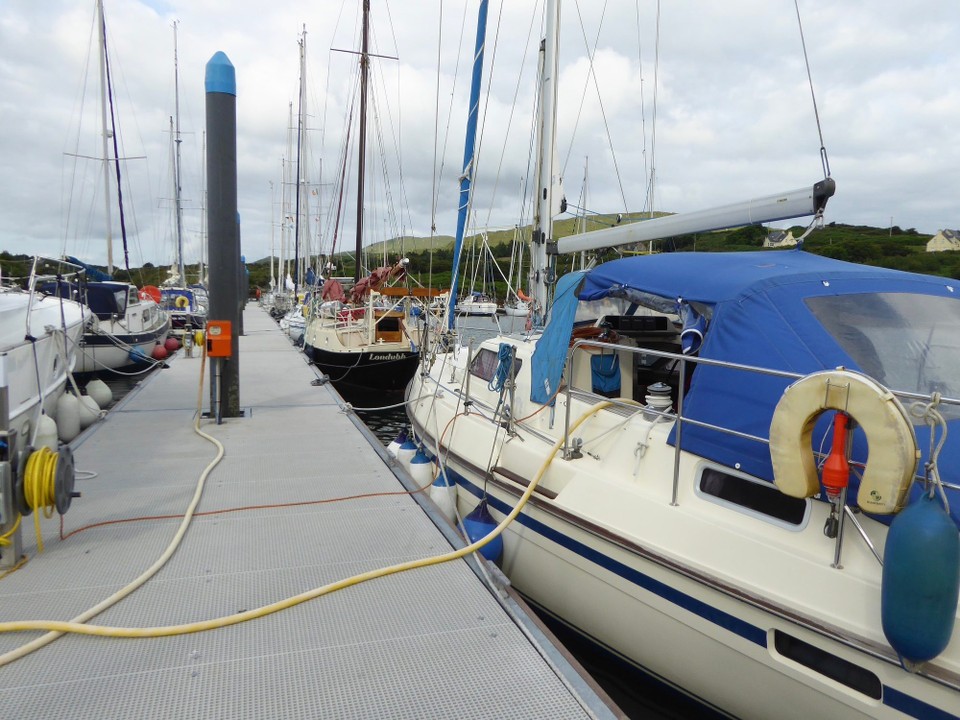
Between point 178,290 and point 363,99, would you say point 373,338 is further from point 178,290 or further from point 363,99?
point 178,290

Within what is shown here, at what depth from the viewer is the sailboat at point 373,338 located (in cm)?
1421

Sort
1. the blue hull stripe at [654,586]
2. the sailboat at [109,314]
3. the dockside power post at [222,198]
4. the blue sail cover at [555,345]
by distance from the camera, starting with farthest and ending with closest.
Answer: the sailboat at [109,314] → the dockside power post at [222,198] → the blue sail cover at [555,345] → the blue hull stripe at [654,586]

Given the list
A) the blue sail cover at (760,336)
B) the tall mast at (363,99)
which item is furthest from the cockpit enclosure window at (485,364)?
the tall mast at (363,99)

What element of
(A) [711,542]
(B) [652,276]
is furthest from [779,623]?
(B) [652,276]

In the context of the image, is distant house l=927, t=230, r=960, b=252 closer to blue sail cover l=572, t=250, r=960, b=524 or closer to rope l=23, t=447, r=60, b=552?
blue sail cover l=572, t=250, r=960, b=524

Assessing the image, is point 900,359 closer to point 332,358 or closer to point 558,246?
point 558,246

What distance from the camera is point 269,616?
285 centimetres

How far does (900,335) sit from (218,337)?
583 centimetres

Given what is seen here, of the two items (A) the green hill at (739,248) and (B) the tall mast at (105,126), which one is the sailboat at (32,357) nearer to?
(A) the green hill at (739,248)

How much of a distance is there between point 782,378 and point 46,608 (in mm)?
3682

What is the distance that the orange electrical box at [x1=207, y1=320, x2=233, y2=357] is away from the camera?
6.44 meters

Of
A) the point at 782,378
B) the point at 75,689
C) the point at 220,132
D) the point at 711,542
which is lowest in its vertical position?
the point at 75,689

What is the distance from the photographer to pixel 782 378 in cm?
325

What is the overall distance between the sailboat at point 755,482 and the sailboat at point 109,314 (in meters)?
9.96
